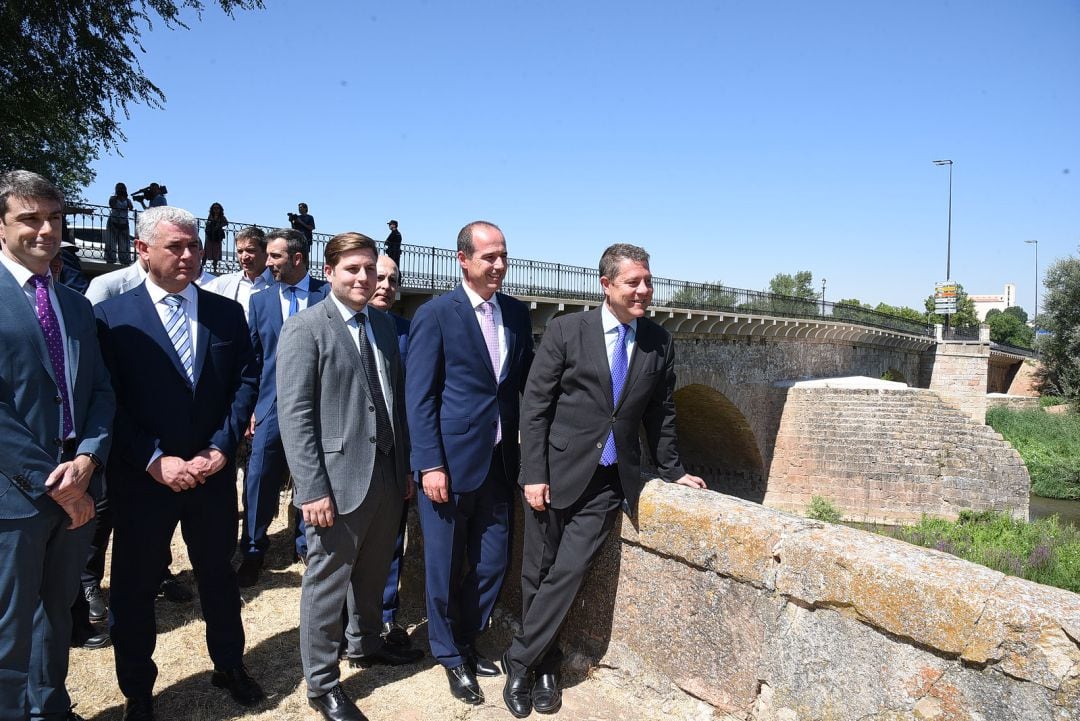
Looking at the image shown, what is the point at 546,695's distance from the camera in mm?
2963

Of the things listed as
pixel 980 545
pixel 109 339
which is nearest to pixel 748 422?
pixel 980 545

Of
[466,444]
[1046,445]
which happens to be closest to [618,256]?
[466,444]

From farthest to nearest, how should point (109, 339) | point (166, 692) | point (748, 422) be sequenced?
point (748, 422), point (166, 692), point (109, 339)

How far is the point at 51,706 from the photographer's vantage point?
2393 millimetres

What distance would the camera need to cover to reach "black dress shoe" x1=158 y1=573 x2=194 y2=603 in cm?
392

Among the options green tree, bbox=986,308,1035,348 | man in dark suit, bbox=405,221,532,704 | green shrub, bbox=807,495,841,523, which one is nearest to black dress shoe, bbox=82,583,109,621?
man in dark suit, bbox=405,221,532,704

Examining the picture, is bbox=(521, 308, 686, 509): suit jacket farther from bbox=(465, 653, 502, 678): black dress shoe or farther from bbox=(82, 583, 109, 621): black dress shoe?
bbox=(82, 583, 109, 621): black dress shoe

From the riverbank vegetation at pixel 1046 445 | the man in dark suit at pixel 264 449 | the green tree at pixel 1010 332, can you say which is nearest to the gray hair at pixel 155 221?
the man in dark suit at pixel 264 449

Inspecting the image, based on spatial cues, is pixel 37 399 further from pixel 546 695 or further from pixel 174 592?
pixel 546 695

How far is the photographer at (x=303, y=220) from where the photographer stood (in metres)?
11.8

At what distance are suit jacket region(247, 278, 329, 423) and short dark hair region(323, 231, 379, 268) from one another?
4.92 feet

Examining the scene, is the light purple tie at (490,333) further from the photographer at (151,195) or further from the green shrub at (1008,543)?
the green shrub at (1008,543)

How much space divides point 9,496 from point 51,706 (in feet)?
2.68

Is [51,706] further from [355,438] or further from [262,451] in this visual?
[262,451]
